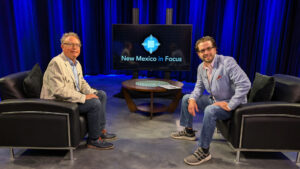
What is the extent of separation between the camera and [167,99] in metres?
4.03

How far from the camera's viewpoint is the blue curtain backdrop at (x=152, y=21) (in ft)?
13.0

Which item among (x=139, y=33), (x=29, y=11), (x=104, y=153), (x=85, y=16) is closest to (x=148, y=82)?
(x=139, y=33)

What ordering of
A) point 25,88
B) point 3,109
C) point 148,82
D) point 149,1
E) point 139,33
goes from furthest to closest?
point 149,1
point 139,33
point 148,82
point 25,88
point 3,109

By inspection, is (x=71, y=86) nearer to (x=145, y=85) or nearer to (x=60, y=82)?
(x=60, y=82)

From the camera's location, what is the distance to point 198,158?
6.70ft

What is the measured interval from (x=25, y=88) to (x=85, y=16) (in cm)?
383

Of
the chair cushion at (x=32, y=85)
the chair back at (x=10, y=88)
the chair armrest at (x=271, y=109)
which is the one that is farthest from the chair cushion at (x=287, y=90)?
the chair back at (x=10, y=88)

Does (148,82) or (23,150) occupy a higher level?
(148,82)

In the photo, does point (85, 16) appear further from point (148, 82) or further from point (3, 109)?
point (3, 109)

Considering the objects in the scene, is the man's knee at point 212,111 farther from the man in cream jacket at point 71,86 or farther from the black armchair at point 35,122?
the black armchair at point 35,122

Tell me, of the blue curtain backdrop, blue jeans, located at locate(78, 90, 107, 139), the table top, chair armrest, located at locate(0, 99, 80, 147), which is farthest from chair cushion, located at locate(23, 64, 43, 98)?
the blue curtain backdrop

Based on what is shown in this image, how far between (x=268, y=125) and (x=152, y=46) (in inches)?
97.1

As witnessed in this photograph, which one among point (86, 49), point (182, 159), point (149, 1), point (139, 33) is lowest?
point (182, 159)

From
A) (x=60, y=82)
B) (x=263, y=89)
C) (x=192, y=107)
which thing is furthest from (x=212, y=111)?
(x=60, y=82)
